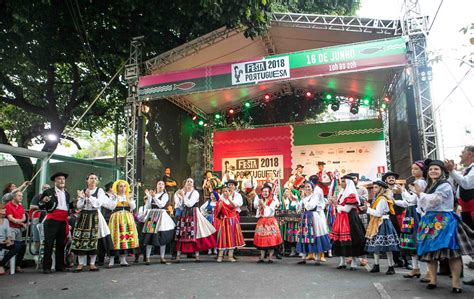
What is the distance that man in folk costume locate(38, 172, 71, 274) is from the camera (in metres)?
6.55

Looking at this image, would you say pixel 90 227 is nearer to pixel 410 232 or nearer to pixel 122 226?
pixel 122 226

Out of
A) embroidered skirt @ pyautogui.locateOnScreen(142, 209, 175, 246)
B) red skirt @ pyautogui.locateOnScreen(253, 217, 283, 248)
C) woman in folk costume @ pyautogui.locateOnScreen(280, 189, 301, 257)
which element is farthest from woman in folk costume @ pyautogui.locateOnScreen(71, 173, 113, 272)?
woman in folk costume @ pyautogui.locateOnScreen(280, 189, 301, 257)

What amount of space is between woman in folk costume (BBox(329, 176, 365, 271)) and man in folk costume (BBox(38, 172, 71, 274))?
15.4ft

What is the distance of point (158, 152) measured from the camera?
44.4ft

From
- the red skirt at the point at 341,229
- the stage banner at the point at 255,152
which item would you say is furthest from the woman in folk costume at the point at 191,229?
the stage banner at the point at 255,152

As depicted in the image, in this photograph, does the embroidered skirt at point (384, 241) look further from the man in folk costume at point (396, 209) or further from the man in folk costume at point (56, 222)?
the man in folk costume at point (56, 222)

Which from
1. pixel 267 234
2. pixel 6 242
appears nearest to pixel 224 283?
pixel 267 234

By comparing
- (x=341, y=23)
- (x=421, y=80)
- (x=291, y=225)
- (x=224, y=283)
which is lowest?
(x=224, y=283)

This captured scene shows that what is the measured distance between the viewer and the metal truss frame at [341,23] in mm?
8969

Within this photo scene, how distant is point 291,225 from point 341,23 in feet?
16.6

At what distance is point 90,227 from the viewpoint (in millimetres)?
6699

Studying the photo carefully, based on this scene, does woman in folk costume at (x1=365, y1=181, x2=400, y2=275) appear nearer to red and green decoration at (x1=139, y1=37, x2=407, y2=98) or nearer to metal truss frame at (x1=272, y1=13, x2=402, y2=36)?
red and green decoration at (x1=139, y1=37, x2=407, y2=98)

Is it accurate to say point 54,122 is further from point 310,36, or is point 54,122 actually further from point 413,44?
point 413,44

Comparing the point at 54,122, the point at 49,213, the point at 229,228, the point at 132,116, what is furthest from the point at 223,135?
the point at 49,213
